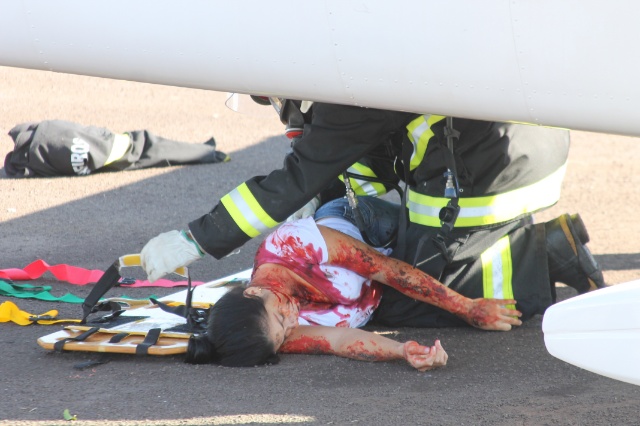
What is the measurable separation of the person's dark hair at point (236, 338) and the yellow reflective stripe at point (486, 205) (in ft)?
2.68

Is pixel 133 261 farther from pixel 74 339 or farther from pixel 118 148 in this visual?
pixel 118 148

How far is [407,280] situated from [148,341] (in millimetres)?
1037

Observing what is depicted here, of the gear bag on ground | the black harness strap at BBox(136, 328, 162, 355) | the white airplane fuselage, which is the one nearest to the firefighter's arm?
the white airplane fuselage

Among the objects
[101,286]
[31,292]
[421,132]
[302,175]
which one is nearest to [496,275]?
[421,132]

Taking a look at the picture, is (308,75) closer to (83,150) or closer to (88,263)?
(88,263)

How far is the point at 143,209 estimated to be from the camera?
19.2 feet

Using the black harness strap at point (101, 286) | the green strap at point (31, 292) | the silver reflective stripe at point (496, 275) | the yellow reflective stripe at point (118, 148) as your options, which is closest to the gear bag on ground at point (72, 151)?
the yellow reflective stripe at point (118, 148)

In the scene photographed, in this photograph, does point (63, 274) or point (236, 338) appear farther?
point (63, 274)

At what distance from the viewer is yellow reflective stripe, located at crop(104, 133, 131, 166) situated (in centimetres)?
652

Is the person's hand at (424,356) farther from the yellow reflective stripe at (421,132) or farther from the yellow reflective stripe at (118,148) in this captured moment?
the yellow reflective stripe at (118,148)

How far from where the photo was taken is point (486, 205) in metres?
3.85

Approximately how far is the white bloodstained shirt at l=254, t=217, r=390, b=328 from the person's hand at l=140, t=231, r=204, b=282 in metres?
0.29

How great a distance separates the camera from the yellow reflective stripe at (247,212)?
358cm

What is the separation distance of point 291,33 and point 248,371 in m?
1.20
